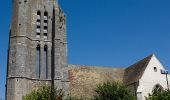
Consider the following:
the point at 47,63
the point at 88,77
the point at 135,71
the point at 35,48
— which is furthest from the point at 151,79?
the point at 35,48

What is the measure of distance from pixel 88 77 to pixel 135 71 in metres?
5.87

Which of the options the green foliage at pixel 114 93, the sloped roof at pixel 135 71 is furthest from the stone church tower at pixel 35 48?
the sloped roof at pixel 135 71

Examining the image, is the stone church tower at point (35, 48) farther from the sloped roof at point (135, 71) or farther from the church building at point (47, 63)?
the sloped roof at point (135, 71)

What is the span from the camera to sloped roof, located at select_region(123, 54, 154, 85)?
42.5 m

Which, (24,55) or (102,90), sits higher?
(24,55)

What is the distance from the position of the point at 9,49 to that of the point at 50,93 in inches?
425

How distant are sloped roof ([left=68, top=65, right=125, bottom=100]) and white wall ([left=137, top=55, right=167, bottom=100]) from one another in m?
5.87

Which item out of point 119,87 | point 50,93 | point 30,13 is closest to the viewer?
point 50,93

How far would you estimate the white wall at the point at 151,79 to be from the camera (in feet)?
136

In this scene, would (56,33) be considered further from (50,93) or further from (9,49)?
(50,93)

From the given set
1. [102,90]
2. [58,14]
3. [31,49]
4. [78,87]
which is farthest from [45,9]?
[102,90]

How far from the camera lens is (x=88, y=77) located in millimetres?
45281

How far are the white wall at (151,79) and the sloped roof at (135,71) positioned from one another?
0.48 m

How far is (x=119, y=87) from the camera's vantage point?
37312 mm
